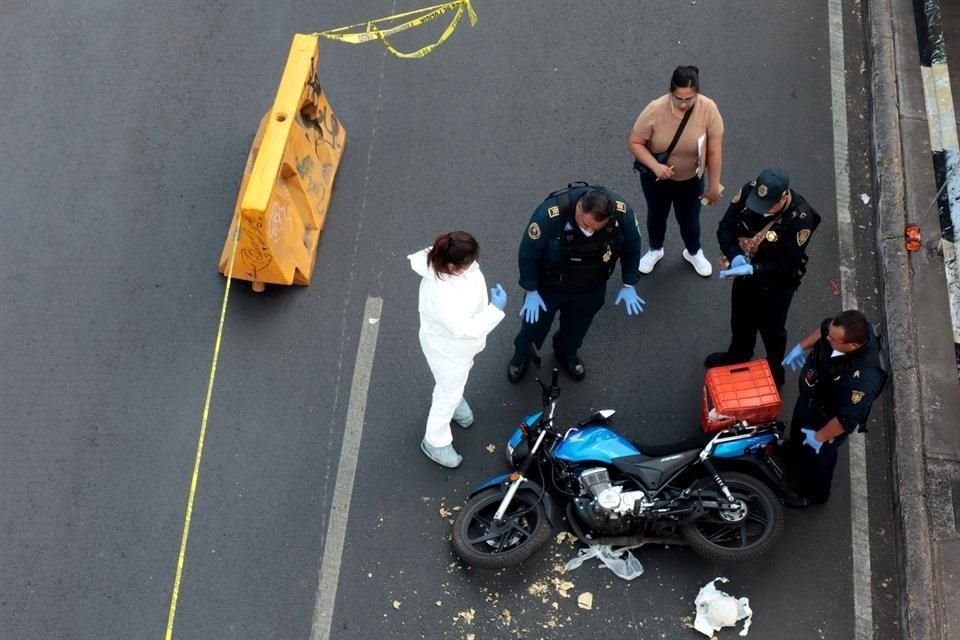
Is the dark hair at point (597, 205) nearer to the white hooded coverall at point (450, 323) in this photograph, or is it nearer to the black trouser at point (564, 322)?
the white hooded coverall at point (450, 323)

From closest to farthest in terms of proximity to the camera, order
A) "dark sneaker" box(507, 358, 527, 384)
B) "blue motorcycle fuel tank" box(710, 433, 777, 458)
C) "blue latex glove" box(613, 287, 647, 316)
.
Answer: "blue motorcycle fuel tank" box(710, 433, 777, 458) < "blue latex glove" box(613, 287, 647, 316) < "dark sneaker" box(507, 358, 527, 384)

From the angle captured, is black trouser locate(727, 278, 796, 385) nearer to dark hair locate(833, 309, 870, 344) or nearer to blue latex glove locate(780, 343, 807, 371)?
blue latex glove locate(780, 343, 807, 371)

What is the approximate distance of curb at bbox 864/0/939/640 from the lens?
560 centimetres

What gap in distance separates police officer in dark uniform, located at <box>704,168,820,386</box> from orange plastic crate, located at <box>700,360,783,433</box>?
0.34 meters

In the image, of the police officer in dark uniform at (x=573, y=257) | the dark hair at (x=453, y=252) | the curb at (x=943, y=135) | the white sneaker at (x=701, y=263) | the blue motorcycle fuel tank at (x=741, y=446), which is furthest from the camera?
the white sneaker at (x=701, y=263)

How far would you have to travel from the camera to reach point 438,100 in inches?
301

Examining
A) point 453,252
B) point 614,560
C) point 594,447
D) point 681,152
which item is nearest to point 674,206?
point 681,152

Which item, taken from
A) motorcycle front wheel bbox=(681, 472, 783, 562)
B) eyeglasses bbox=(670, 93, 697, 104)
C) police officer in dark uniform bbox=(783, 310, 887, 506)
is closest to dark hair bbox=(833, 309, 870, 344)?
police officer in dark uniform bbox=(783, 310, 887, 506)

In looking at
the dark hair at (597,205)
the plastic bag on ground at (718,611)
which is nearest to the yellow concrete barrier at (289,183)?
the dark hair at (597,205)

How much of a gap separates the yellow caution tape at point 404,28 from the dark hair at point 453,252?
358cm

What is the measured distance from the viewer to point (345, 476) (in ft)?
19.7

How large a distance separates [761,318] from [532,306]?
149 centimetres

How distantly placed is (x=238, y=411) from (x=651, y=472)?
2.79 m

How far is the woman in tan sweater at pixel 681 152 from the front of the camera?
5.58 meters
